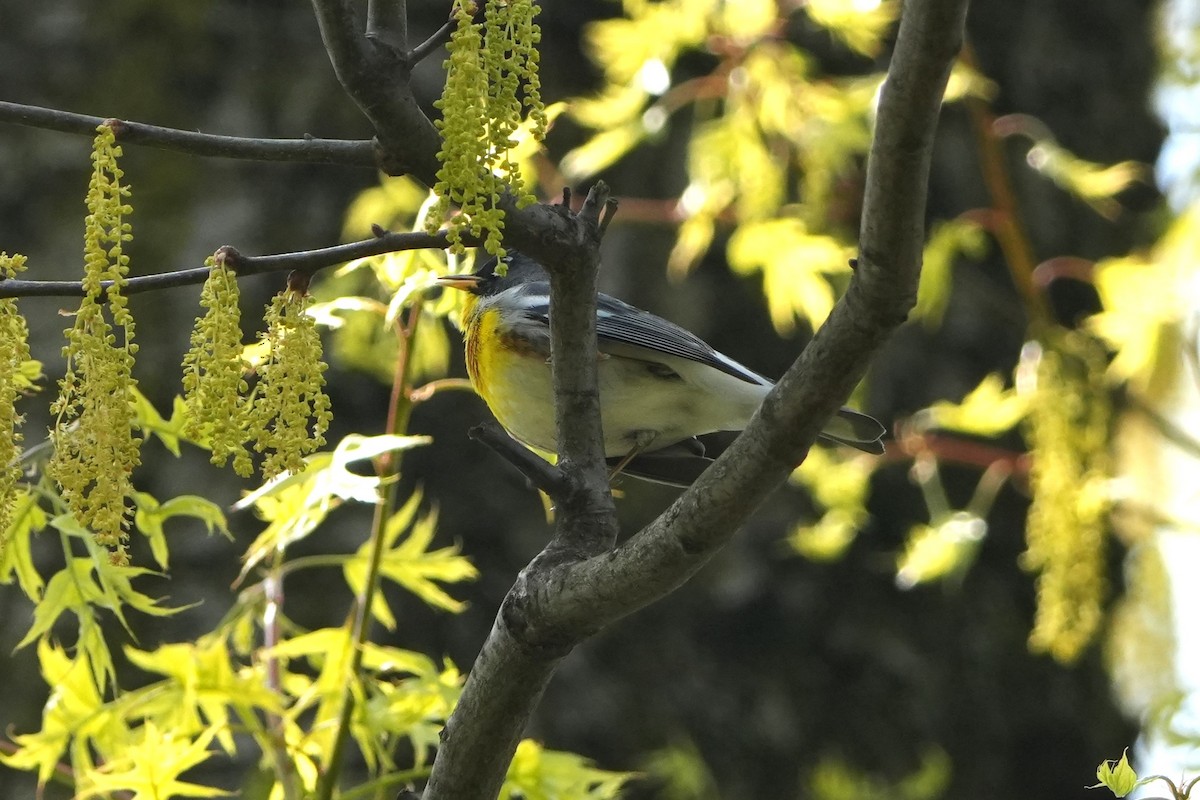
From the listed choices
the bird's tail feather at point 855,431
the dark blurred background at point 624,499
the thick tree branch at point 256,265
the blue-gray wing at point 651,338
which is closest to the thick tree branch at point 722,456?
Result: the thick tree branch at point 256,265

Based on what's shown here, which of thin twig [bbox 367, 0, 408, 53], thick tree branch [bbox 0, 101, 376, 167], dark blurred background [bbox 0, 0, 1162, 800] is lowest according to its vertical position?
dark blurred background [bbox 0, 0, 1162, 800]

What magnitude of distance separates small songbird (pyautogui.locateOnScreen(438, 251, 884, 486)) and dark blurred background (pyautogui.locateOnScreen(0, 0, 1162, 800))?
3.03 ft

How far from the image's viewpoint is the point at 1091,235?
400 centimetres

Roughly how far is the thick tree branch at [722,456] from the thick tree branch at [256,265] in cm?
13

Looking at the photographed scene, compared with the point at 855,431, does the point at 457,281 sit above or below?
above

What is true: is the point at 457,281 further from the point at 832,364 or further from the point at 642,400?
the point at 832,364

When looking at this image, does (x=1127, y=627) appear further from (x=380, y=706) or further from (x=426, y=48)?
(x=426, y=48)

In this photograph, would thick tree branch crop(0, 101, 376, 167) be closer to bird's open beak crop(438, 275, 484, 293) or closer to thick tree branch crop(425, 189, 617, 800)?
thick tree branch crop(425, 189, 617, 800)

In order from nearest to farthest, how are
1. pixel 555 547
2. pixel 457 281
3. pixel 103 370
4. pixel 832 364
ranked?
1. pixel 103 370
2. pixel 832 364
3. pixel 555 547
4. pixel 457 281

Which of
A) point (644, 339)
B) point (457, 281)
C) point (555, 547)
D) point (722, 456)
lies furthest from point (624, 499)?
point (722, 456)

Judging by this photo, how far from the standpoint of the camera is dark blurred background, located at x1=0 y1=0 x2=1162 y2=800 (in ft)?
10.8

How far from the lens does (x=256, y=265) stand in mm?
1138

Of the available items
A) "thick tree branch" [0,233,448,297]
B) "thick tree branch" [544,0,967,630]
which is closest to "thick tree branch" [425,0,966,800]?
"thick tree branch" [544,0,967,630]

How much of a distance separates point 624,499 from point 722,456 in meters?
2.21
